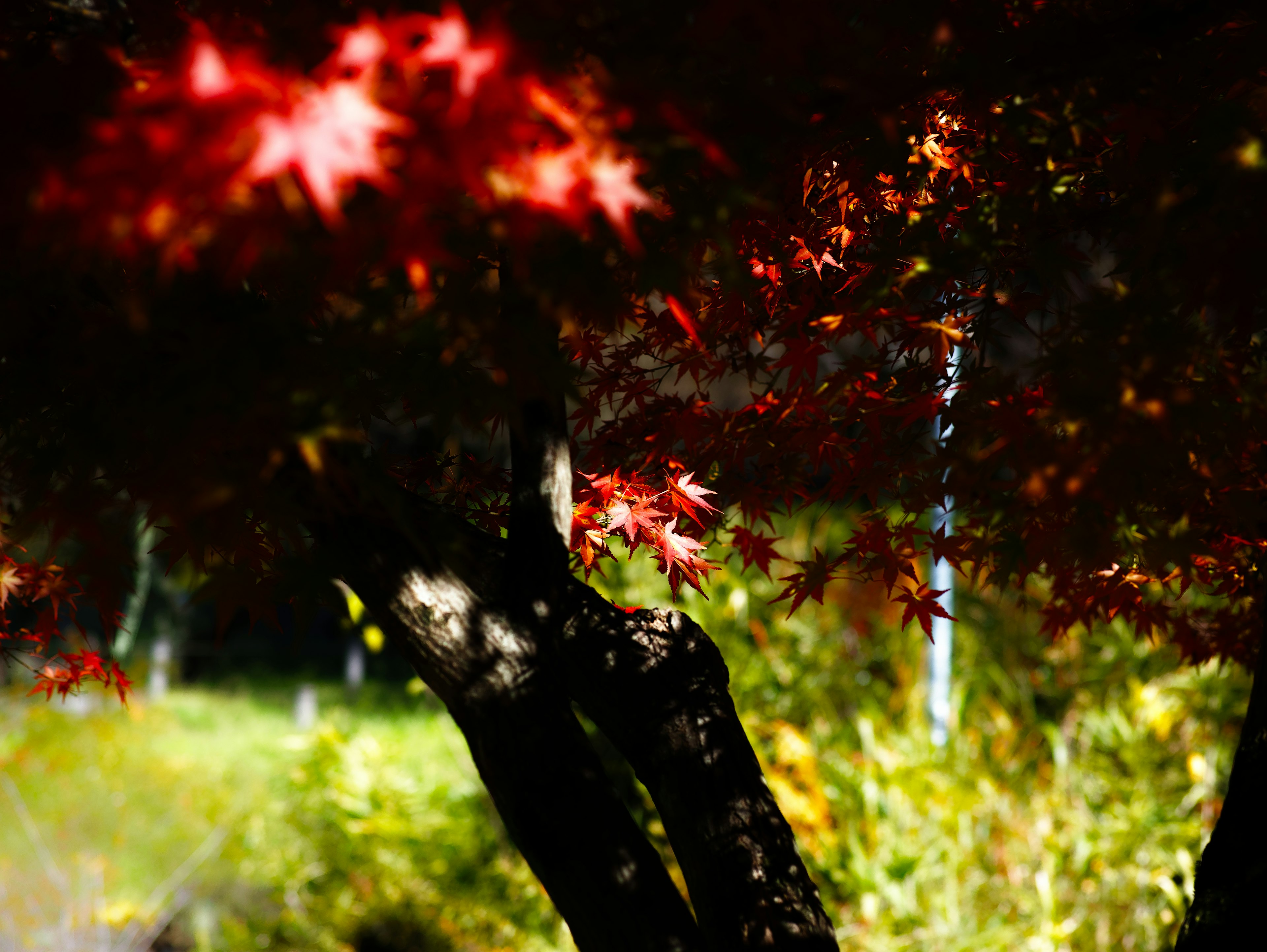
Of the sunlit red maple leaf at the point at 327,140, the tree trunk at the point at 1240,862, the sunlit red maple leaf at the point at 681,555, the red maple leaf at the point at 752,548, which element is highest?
the red maple leaf at the point at 752,548

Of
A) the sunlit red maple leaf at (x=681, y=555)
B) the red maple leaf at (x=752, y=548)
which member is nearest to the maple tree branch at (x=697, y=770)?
the sunlit red maple leaf at (x=681, y=555)

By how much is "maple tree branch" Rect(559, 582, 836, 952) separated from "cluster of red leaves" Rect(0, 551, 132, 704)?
803mm

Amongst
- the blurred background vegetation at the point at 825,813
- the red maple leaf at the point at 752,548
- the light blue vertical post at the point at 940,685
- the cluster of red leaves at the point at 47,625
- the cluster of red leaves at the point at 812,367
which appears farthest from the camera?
the light blue vertical post at the point at 940,685

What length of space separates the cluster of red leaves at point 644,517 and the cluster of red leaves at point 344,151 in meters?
0.69

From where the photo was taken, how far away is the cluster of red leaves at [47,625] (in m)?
1.43

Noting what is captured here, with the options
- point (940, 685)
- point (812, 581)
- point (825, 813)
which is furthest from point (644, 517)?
point (940, 685)

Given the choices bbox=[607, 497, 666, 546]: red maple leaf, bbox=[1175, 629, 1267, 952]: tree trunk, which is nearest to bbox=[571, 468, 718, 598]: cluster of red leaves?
bbox=[607, 497, 666, 546]: red maple leaf

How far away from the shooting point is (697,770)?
1407mm

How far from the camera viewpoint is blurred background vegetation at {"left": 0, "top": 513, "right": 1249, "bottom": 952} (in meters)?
3.13

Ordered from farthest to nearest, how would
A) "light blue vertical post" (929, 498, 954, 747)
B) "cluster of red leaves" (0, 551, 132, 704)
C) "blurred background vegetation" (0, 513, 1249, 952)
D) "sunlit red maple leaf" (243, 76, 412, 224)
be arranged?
"light blue vertical post" (929, 498, 954, 747)
"blurred background vegetation" (0, 513, 1249, 952)
"cluster of red leaves" (0, 551, 132, 704)
"sunlit red maple leaf" (243, 76, 412, 224)

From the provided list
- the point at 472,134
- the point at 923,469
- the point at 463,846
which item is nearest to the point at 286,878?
the point at 463,846

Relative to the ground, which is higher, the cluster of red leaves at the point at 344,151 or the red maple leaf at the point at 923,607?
the cluster of red leaves at the point at 344,151

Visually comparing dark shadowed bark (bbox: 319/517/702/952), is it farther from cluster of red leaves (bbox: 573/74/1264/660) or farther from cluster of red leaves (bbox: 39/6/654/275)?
cluster of red leaves (bbox: 39/6/654/275)

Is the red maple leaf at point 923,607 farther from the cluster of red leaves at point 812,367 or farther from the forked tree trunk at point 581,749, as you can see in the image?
the forked tree trunk at point 581,749
